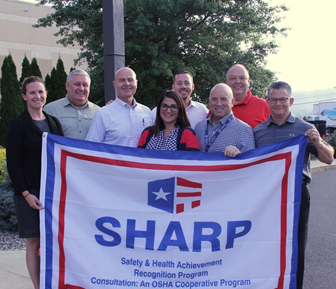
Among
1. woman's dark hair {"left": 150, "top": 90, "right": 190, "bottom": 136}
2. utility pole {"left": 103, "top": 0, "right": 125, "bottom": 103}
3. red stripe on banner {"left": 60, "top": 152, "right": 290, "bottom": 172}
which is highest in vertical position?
utility pole {"left": 103, "top": 0, "right": 125, "bottom": 103}

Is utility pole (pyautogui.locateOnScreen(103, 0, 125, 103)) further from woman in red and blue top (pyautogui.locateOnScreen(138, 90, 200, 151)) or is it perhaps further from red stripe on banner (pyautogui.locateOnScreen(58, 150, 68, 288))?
red stripe on banner (pyautogui.locateOnScreen(58, 150, 68, 288))

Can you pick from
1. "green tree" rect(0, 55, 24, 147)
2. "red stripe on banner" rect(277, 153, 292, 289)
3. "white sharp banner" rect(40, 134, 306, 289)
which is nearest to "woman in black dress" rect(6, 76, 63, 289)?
"white sharp banner" rect(40, 134, 306, 289)

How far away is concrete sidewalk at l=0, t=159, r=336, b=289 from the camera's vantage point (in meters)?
4.36

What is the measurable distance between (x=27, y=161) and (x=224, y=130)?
1.72 meters

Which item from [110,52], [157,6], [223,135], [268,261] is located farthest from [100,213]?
[157,6]

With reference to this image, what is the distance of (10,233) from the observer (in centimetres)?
652

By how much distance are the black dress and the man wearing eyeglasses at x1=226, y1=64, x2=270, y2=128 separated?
1.98 m

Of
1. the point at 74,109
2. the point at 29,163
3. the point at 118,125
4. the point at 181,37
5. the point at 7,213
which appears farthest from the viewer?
the point at 181,37

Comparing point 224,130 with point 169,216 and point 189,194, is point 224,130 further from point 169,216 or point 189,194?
point 169,216

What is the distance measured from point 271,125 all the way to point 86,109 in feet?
6.23

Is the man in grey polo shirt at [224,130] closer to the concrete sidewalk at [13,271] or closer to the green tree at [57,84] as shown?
the concrete sidewalk at [13,271]

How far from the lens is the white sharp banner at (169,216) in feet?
11.3

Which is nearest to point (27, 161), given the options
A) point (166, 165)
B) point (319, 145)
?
point (166, 165)

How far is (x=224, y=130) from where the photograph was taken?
3641 mm
